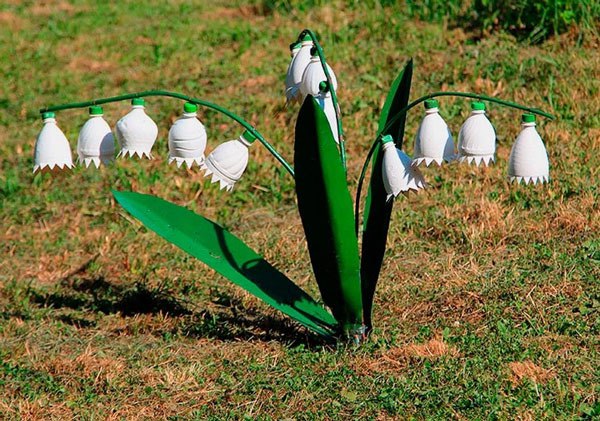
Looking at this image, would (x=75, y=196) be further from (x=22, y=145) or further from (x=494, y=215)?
(x=494, y=215)

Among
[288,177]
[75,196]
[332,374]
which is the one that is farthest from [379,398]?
[75,196]

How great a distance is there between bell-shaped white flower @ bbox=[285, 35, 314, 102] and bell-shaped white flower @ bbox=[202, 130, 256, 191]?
1.18ft

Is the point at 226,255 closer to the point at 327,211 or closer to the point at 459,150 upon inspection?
the point at 327,211

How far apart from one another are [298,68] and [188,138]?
0.60 m

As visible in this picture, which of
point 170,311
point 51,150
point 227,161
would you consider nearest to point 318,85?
point 227,161

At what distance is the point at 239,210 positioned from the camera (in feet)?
20.0

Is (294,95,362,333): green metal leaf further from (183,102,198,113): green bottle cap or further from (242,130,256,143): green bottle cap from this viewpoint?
(183,102,198,113): green bottle cap

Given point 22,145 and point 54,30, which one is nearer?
point 22,145

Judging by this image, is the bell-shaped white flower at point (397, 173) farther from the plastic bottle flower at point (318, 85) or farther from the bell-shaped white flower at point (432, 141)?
the plastic bottle flower at point (318, 85)

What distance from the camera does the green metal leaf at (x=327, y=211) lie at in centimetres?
385

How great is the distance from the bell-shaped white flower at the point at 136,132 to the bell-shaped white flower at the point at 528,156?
135cm

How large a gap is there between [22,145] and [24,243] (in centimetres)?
133

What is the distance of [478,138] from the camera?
373cm

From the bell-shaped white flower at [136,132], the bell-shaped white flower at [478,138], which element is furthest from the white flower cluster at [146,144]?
the bell-shaped white flower at [478,138]
